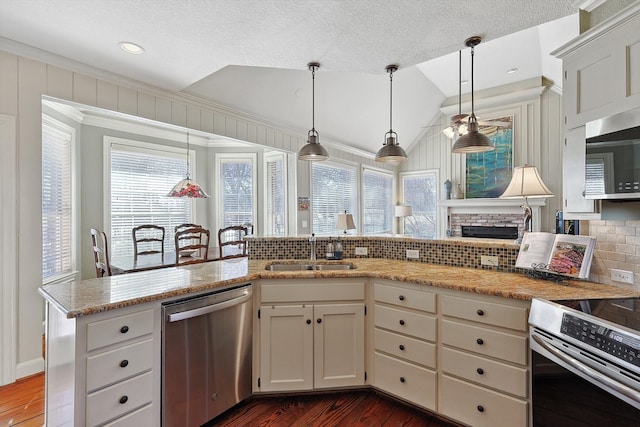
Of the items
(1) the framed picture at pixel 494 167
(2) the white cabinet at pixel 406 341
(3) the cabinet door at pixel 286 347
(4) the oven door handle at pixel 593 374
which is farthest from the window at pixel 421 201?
(4) the oven door handle at pixel 593 374

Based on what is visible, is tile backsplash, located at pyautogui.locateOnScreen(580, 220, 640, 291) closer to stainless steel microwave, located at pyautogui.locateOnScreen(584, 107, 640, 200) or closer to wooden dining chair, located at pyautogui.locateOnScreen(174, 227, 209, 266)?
stainless steel microwave, located at pyautogui.locateOnScreen(584, 107, 640, 200)

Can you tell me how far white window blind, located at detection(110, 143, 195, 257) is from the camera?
477 cm

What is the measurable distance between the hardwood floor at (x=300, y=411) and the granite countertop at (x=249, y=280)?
0.93 meters

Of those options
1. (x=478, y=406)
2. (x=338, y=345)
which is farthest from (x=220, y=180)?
(x=478, y=406)

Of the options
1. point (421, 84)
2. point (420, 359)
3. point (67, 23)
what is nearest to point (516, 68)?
point (421, 84)

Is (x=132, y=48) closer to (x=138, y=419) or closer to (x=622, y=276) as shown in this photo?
(x=138, y=419)

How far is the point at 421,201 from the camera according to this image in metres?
7.61

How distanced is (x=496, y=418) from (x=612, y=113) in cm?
178

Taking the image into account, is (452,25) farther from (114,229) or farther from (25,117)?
(114,229)

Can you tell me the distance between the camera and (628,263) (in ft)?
5.72

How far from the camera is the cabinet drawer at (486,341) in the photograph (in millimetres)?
1694

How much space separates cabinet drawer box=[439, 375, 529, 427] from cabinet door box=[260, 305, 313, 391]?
0.93 metres

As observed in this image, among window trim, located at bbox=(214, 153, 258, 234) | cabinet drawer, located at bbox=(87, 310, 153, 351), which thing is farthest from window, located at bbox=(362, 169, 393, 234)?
cabinet drawer, located at bbox=(87, 310, 153, 351)

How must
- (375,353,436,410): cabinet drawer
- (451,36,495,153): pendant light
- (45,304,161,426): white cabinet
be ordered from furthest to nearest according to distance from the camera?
(451,36,495,153): pendant light
(375,353,436,410): cabinet drawer
(45,304,161,426): white cabinet
